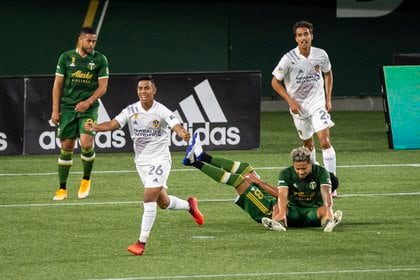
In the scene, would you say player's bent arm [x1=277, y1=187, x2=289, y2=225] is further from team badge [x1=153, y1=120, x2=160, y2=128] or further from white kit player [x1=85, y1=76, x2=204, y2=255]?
team badge [x1=153, y1=120, x2=160, y2=128]

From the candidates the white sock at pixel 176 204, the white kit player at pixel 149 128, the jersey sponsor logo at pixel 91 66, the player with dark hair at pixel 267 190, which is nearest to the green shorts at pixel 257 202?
the player with dark hair at pixel 267 190

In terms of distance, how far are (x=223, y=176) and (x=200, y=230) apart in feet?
2.64

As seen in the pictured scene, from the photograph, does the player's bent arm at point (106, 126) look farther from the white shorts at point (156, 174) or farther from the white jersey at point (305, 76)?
the white jersey at point (305, 76)

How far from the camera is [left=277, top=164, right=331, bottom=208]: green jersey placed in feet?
46.7

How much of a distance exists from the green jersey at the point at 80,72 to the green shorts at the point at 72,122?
0.36 ft

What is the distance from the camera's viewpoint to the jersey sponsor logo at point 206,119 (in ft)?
70.6

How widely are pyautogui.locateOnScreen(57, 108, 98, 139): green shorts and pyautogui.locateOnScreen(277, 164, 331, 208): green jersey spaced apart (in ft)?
12.5

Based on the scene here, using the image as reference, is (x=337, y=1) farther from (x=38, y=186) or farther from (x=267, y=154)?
(x=38, y=186)

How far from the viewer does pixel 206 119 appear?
21.6 metres

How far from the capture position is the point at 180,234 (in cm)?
1434

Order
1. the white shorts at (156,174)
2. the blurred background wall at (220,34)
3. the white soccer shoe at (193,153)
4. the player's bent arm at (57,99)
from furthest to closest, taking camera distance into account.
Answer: the blurred background wall at (220,34)
the player's bent arm at (57,99)
the white soccer shoe at (193,153)
the white shorts at (156,174)

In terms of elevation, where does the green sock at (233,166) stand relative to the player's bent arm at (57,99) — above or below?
below

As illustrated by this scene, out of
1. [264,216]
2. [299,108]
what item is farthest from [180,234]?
[299,108]

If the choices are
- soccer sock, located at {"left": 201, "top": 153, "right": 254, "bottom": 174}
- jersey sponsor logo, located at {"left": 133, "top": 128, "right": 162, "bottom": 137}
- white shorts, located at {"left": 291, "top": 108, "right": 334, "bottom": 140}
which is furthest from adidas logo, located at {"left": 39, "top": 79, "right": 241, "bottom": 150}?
jersey sponsor logo, located at {"left": 133, "top": 128, "right": 162, "bottom": 137}
